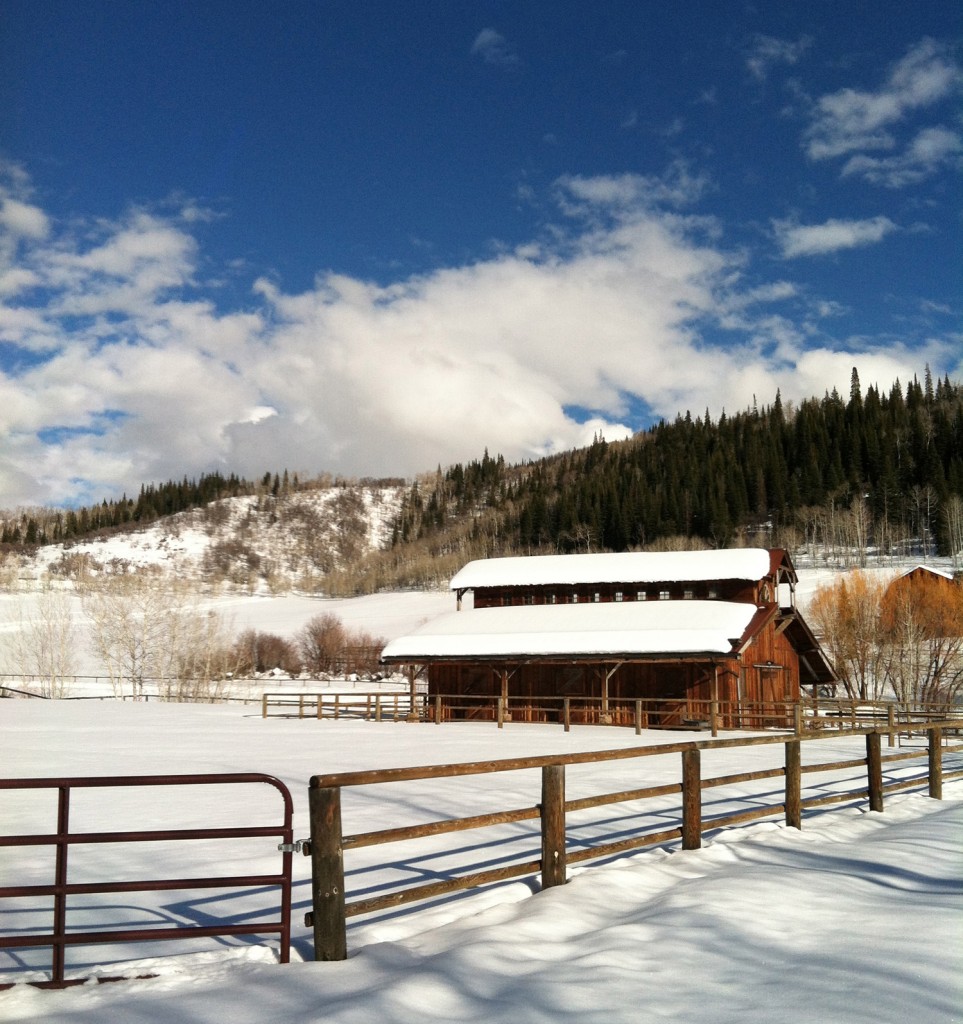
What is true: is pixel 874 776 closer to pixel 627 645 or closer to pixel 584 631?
pixel 627 645

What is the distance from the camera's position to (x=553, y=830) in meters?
6.91

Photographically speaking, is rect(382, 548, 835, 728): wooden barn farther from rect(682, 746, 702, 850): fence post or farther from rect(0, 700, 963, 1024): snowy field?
rect(682, 746, 702, 850): fence post

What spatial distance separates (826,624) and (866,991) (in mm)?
58395

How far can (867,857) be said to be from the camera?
26.7 ft

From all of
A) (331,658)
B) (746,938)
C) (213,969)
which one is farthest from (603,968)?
(331,658)

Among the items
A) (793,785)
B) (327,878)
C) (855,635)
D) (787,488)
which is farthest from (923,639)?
(787,488)

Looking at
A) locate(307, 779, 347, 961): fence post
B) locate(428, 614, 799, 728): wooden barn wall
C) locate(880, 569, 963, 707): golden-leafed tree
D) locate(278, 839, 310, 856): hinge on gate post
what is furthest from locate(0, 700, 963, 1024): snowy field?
locate(880, 569, 963, 707): golden-leafed tree

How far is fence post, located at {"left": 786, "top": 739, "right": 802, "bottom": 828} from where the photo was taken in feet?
31.6

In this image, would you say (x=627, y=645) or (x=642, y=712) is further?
(x=627, y=645)

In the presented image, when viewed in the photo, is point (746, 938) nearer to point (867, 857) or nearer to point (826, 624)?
point (867, 857)

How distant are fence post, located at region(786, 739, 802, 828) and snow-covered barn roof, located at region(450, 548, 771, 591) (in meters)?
27.0

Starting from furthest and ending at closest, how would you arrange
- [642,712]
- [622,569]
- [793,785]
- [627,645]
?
1. [622,569]
2. [627,645]
3. [642,712]
4. [793,785]

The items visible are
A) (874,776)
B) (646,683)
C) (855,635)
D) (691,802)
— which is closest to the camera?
(691,802)

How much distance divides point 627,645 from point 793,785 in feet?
71.6
